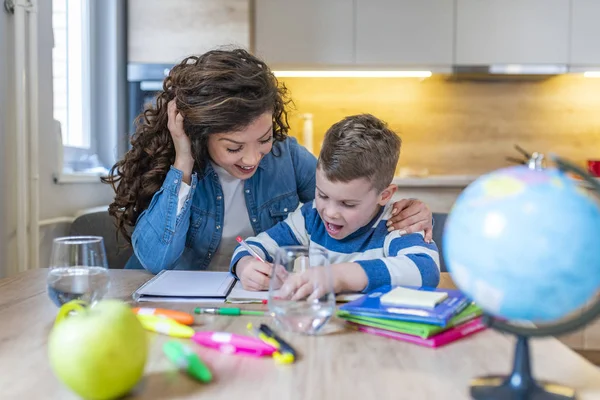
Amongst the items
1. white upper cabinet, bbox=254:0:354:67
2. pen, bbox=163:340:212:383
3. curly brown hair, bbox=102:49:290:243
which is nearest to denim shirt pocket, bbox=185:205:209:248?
curly brown hair, bbox=102:49:290:243

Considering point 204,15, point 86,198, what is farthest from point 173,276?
point 204,15

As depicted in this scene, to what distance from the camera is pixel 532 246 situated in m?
0.50

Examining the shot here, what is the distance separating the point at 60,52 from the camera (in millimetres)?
2434

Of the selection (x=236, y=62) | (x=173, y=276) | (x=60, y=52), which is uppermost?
(x=60, y=52)

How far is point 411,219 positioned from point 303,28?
77.7 inches

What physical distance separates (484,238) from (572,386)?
0.22m

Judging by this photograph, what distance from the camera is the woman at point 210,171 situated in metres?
1.39

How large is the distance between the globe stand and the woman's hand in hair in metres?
1.03

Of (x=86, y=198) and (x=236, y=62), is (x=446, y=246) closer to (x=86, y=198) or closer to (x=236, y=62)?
(x=236, y=62)

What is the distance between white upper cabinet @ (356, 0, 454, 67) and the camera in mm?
2996

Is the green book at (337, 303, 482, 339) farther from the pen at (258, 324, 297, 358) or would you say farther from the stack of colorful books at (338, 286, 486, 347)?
the pen at (258, 324, 297, 358)

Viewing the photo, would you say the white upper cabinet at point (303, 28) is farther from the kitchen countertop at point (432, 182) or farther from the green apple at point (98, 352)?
the green apple at point (98, 352)

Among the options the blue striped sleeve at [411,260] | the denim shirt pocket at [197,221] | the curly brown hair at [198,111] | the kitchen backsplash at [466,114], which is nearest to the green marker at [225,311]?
the blue striped sleeve at [411,260]

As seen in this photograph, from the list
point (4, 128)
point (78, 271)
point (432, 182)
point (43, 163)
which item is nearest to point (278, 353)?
point (78, 271)
